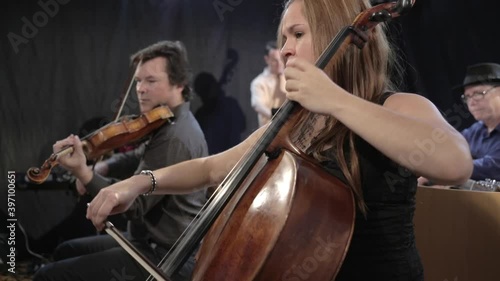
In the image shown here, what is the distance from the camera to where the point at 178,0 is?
15.0 ft

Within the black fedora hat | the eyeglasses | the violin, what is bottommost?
the eyeglasses

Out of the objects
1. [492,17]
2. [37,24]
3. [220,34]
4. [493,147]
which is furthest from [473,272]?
[37,24]

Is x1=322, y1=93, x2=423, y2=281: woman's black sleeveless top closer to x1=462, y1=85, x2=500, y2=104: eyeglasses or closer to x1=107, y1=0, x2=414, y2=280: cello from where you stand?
x1=107, y1=0, x2=414, y2=280: cello

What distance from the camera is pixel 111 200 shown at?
129cm

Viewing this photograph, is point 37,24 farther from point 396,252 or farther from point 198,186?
point 396,252

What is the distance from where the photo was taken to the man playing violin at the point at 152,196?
7.23 ft

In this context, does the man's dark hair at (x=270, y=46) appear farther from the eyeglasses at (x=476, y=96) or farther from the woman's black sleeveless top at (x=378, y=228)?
the woman's black sleeveless top at (x=378, y=228)

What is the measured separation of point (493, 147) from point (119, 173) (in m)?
2.39

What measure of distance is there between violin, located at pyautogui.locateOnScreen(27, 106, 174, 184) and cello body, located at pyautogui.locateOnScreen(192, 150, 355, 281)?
62.8 inches

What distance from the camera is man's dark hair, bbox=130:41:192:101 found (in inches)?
110

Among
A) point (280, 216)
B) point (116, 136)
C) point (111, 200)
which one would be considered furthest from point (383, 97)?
point (116, 136)

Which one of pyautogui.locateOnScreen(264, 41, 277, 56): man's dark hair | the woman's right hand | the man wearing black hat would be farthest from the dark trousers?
pyautogui.locateOnScreen(264, 41, 277, 56): man's dark hair

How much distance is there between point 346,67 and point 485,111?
9.14 ft

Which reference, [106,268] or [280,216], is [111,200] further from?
[106,268]
